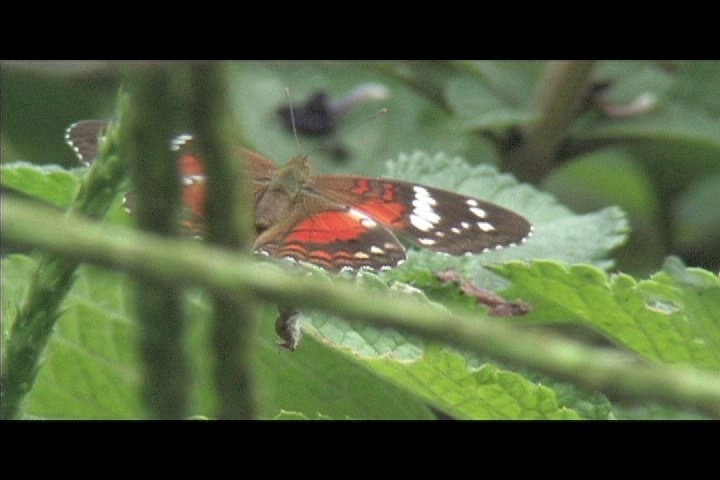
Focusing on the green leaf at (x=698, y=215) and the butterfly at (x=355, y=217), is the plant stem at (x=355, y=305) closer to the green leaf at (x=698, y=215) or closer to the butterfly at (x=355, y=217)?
the butterfly at (x=355, y=217)

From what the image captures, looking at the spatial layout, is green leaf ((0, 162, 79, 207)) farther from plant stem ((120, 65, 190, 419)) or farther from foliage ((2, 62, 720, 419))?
plant stem ((120, 65, 190, 419))

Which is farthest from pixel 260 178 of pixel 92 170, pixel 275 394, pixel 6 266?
pixel 92 170

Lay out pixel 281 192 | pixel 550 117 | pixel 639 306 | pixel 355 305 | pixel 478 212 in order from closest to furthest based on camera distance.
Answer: pixel 355 305 < pixel 639 306 < pixel 478 212 < pixel 281 192 < pixel 550 117

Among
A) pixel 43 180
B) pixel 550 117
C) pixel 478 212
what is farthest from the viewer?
pixel 550 117

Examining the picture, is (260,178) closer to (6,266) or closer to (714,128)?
(6,266)

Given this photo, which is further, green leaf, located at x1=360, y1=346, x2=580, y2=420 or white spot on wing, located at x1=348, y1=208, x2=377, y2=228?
white spot on wing, located at x1=348, y1=208, x2=377, y2=228

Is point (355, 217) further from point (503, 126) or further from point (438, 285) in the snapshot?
point (438, 285)

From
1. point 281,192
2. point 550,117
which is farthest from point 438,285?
point 550,117

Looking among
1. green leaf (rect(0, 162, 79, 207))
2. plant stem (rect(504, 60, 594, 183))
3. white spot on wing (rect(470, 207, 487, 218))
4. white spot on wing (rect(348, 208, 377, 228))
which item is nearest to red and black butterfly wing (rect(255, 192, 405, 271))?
white spot on wing (rect(348, 208, 377, 228))
